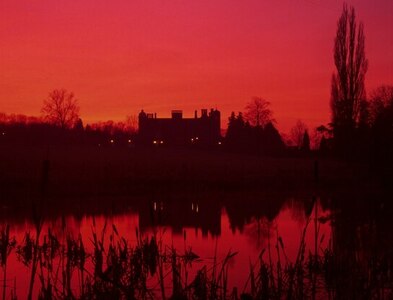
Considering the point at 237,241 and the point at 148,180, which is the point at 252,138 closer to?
the point at 148,180

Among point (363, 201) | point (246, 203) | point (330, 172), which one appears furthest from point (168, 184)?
point (330, 172)

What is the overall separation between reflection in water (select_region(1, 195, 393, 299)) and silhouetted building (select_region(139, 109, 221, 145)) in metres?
60.1

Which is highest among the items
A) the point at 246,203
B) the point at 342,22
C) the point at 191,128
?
the point at 342,22

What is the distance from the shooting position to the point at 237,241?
14.3m

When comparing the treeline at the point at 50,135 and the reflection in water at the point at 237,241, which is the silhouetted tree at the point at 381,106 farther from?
the treeline at the point at 50,135

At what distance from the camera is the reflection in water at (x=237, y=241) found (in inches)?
299

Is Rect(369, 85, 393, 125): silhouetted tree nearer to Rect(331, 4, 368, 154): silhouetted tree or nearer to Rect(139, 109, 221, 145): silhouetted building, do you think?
Rect(331, 4, 368, 154): silhouetted tree

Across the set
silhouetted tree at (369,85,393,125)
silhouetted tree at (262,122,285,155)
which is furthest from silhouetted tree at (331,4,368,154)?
silhouetted tree at (262,122,285,155)

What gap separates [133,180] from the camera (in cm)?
3130

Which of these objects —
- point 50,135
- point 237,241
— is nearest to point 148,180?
point 237,241

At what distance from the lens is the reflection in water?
759 cm

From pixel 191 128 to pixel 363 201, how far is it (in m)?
63.4

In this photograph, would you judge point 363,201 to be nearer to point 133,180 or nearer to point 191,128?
point 133,180

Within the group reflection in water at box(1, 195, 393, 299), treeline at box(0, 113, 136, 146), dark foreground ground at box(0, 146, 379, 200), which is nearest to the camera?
reflection in water at box(1, 195, 393, 299)
